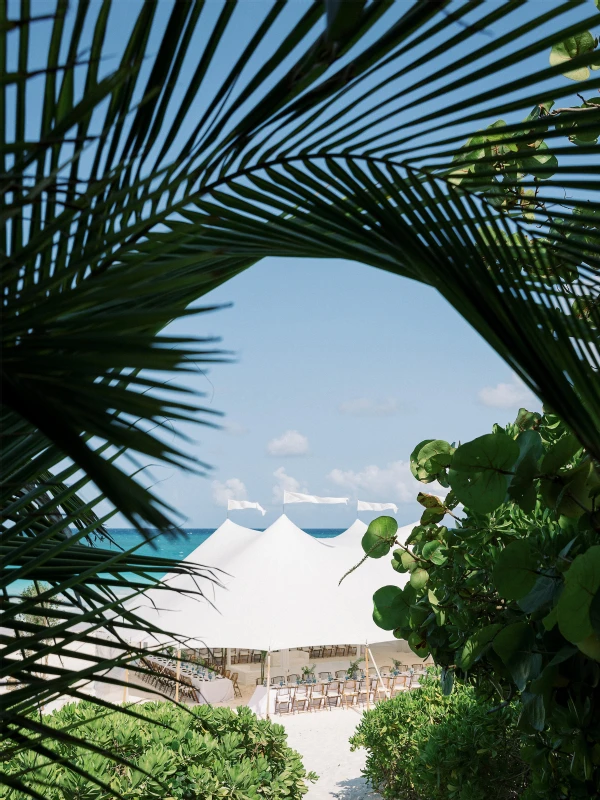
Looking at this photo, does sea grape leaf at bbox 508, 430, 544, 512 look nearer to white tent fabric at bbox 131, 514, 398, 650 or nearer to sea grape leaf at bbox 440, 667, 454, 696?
sea grape leaf at bbox 440, 667, 454, 696

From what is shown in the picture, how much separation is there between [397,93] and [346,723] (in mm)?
12725

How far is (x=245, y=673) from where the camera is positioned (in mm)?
17562

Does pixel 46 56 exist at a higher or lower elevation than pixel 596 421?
higher

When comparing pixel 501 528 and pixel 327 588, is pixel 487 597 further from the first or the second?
pixel 327 588

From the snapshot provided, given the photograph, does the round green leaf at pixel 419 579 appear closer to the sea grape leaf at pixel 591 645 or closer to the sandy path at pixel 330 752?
the sea grape leaf at pixel 591 645

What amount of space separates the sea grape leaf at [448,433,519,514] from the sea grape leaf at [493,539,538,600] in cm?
9

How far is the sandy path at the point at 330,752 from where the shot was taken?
326 inches

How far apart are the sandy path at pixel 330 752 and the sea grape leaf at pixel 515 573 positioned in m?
7.86

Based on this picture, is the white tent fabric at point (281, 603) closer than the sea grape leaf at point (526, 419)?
No

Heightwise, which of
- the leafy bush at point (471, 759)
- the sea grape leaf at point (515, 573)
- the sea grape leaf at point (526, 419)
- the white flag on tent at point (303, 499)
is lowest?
the leafy bush at point (471, 759)

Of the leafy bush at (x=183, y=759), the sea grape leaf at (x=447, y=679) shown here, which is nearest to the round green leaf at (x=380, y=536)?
the sea grape leaf at (x=447, y=679)

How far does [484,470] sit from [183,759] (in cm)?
387

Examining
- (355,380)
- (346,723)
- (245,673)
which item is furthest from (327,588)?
(355,380)

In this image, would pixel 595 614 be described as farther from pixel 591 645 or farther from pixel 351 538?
pixel 351 538
